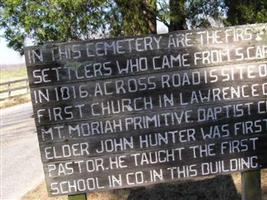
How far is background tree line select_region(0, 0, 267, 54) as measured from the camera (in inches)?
235

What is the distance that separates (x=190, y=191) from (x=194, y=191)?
2.0 inches

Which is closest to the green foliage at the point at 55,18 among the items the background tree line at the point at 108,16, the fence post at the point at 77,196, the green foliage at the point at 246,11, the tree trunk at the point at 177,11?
the background tree line at the point at 108,16

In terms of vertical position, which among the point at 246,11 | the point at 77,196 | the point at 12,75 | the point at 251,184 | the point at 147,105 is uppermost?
the point at 246,11

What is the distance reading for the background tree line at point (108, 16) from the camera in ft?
19.6

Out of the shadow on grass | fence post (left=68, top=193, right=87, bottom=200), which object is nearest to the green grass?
the shadow on grass

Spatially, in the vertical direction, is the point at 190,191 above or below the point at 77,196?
below

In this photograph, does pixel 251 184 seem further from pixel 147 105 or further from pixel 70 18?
pixel 70 18

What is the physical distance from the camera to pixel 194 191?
5938 millimetres

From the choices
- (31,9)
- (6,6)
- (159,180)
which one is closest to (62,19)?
(31,9)

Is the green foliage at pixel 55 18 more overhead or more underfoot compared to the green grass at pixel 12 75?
more overhead

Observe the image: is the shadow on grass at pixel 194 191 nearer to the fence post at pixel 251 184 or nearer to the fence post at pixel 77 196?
the fence post at pixel 251 184

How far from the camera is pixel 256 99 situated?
3914 millimetres

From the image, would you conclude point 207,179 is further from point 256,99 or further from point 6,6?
point 6,6

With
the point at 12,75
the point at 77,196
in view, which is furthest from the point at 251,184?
the point at 12,75
